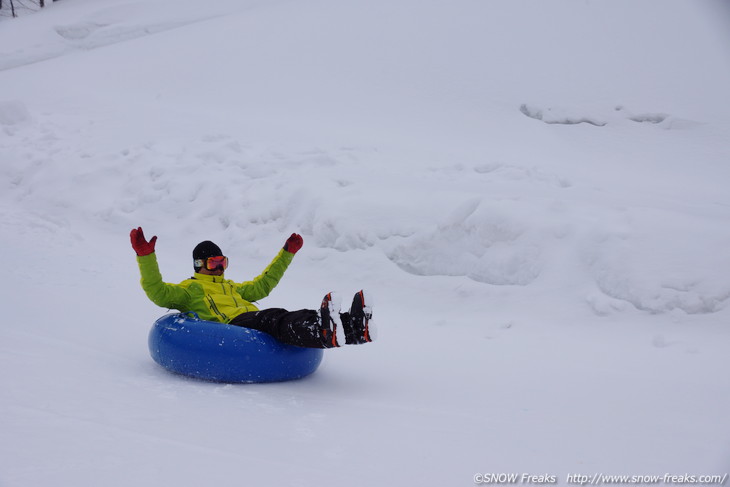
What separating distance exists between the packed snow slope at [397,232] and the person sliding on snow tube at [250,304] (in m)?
0.41

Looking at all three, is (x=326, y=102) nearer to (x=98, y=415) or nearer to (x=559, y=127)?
(x=559, y=127)

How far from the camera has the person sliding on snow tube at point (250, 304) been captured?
3.95 meters

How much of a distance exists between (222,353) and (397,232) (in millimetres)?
3389

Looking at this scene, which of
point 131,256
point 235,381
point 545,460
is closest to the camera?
point 545,460

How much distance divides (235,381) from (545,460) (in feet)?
6.78

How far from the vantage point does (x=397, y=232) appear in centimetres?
709

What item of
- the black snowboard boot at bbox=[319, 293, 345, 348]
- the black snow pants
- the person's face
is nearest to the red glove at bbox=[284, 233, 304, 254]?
the person's face

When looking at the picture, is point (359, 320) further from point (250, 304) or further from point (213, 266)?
point (213, 266)

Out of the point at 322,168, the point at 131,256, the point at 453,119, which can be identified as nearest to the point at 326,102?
the point at 453,119

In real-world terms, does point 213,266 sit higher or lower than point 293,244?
lower

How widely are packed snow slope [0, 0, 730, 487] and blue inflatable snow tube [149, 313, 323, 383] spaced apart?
129 millimetres

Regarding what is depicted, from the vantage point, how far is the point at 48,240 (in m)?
7.82

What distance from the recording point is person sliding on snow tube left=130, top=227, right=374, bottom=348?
12.9 ft

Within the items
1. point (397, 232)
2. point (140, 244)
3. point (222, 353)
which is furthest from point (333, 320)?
point (397, 232)
